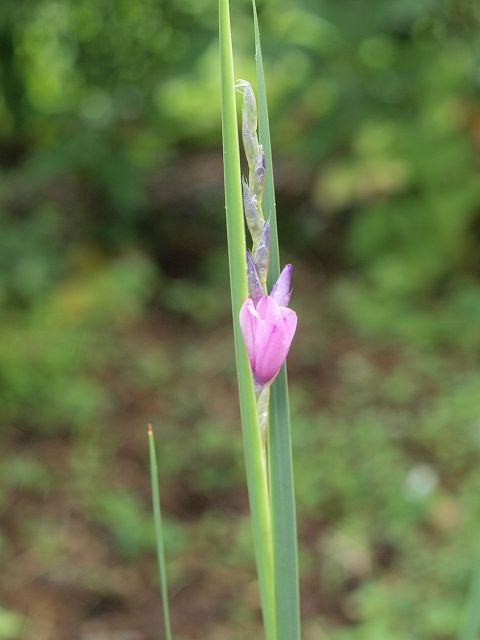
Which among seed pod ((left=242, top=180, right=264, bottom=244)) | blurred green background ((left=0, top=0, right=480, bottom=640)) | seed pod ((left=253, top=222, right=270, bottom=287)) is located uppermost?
seed pod ((left=242, top=180, right=264, bottom=244))

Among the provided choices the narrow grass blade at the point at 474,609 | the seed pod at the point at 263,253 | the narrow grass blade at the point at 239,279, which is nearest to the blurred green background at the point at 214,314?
the narrow grass blade at the point at 474,609

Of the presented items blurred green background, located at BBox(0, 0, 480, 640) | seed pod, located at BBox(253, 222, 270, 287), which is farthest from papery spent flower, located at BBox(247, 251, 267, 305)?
blurred green background, located at BBox(0, 0, 480, 640)

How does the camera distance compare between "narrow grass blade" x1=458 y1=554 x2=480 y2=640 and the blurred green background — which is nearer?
"narrow grass blade" x1=458 y1=554 x2=480 y2=640

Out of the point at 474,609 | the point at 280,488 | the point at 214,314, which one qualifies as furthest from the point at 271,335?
the point at 214,314

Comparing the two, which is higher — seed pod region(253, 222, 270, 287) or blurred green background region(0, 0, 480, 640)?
seed pod region(253, 222, 270, 287)

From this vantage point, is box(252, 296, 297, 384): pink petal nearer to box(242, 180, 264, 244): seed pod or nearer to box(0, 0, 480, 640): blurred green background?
box(242, 180, 264, 244): seed pod

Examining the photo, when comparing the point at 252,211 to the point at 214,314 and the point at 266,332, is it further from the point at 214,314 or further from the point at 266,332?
the point at 214,314

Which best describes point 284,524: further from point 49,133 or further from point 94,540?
point 49,133
